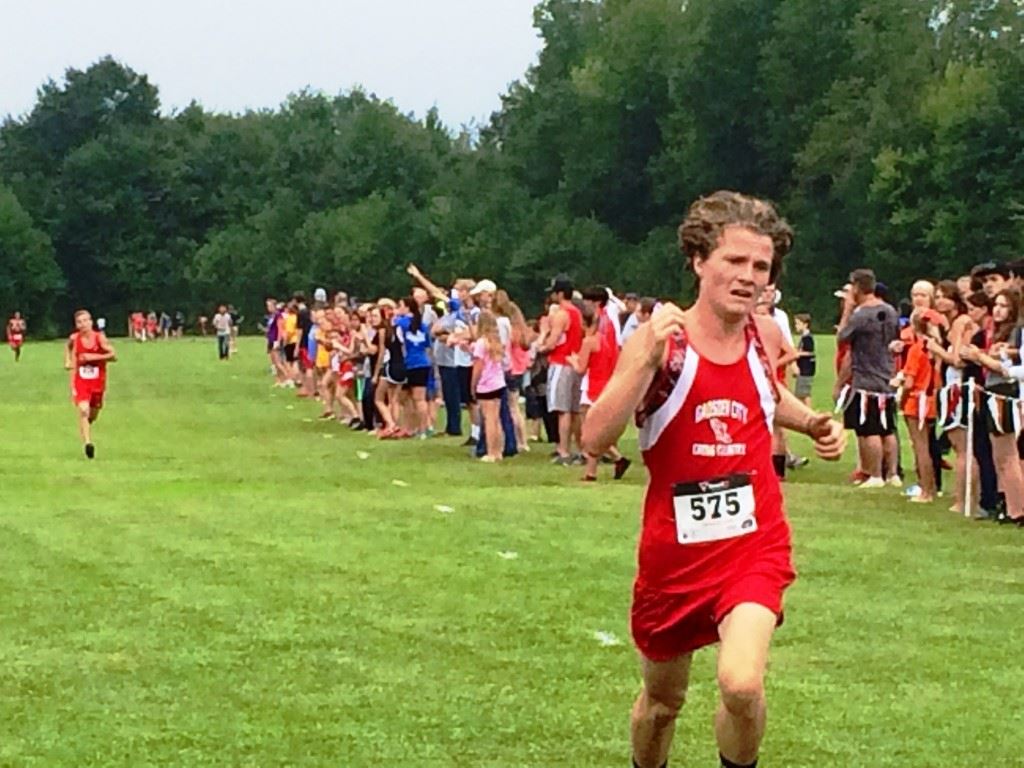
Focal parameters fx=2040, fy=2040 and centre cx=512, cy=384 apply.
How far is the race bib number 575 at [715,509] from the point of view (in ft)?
21.0

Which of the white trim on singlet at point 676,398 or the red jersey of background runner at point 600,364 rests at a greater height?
the white trim on singlet at point 676,398

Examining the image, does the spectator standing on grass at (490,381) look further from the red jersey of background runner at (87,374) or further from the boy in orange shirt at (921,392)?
the boy in orange shirt at (921,392)

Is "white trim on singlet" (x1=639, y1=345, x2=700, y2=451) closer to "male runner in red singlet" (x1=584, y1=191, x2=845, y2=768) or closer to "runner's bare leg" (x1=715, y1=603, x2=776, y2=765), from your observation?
"male runner in red singlet" (x1=584, y1=191, x2=845, y2=768)

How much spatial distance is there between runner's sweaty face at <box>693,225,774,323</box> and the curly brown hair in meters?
0.03

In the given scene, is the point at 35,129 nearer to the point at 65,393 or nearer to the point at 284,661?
the point at 65,393

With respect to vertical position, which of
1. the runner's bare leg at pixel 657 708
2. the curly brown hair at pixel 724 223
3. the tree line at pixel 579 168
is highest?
the tree line at pixel 579 168

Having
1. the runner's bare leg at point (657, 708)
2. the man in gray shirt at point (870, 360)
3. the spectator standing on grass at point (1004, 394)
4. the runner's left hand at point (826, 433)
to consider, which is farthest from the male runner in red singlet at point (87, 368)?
Answer: the runner's left hand at point (826, 433)

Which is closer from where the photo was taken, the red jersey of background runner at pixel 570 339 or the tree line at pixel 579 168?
the red jersey of background runner at pixel 570 339

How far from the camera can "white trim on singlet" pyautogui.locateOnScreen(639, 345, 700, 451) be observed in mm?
6383

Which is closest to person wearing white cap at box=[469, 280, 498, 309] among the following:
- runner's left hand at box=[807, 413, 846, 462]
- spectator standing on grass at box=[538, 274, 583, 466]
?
spectator standing on grass at box=[538, 274, 583, 466]

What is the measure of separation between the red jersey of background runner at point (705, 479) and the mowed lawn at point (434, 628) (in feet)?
5.44

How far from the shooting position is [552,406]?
75.0 feet

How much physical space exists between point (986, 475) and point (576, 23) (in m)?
94.0

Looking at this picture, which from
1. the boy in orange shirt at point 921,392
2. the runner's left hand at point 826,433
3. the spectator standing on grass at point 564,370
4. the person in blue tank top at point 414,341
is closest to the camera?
the runner's left hand at point 826,433
